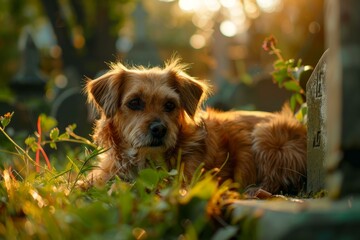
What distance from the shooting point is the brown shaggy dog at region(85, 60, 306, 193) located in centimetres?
571

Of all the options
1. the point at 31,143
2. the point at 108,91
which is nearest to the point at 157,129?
the point at 108,91

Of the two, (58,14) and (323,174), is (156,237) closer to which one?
(323,174)

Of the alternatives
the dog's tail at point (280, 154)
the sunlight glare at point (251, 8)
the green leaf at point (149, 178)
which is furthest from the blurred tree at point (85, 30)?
the green leaf at point (149, 178)

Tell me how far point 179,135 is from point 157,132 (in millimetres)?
363

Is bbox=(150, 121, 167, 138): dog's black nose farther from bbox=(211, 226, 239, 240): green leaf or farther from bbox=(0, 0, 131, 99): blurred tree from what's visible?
bbox=(0, 0, 131, 99): blurred tree

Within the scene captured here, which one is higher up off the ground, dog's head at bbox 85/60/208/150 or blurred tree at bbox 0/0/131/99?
dog's head at bbox 85/60/208/150

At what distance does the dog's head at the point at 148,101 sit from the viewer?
559 centimetres

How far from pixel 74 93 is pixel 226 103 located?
2597mm

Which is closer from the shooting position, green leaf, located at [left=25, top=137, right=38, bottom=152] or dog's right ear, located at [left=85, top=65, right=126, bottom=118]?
green leaf, located at [left=25, top=137, right=38, bottom=152]

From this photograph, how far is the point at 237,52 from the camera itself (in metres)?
33.4

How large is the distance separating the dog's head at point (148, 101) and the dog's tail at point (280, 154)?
67 cm

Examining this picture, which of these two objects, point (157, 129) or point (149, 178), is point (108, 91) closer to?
point (157, 129)

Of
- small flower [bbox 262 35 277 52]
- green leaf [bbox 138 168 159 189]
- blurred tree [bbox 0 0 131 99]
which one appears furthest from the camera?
blurred tree [bbox 0 0 131 99]

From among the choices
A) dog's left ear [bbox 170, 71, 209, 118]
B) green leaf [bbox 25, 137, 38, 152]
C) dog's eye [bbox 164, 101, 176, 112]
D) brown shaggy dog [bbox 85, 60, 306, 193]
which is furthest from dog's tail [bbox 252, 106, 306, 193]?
green leaf [bbox 25, 137, 38, 152]
